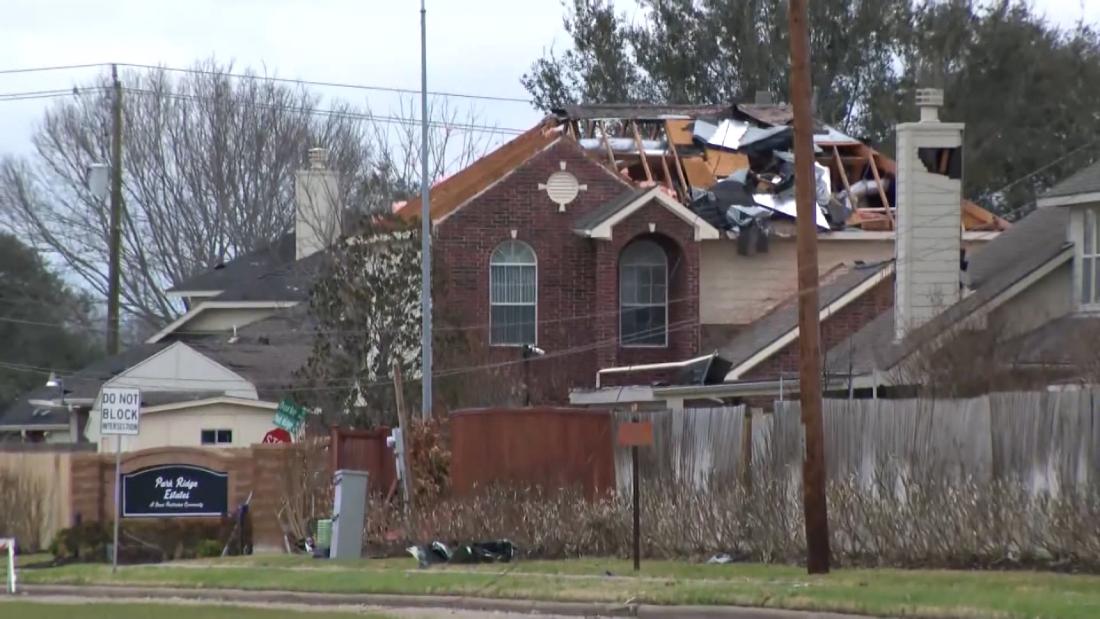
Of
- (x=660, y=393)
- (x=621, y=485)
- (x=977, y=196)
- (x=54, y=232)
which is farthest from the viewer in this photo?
(x=54, y=232)

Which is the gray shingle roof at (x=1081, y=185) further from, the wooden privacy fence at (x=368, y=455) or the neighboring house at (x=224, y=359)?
the neighboring house at (x=224, y=359)

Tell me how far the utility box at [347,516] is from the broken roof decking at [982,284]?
28.0 ft

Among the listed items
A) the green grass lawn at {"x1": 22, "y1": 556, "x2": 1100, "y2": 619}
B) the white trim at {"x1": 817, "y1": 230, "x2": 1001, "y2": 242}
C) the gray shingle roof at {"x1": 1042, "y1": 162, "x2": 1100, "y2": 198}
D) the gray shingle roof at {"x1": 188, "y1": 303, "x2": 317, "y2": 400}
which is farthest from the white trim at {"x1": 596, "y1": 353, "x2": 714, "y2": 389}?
the green grass lawn at {"x1": 22, "y1": 556, "x2": 1100, "y2": 619}

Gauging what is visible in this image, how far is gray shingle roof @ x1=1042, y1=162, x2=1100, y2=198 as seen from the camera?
100 ft

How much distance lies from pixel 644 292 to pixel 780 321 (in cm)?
366

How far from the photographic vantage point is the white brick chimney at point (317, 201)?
47.1m

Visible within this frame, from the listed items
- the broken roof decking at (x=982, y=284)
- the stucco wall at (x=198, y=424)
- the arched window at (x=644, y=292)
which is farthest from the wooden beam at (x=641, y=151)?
the stucco wall at (x=198, y=424)

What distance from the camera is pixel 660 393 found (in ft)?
118

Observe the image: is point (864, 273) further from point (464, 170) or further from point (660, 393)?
point (464, 170)

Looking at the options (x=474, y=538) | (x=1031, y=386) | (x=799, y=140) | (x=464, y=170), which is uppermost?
(x=464, y=170)

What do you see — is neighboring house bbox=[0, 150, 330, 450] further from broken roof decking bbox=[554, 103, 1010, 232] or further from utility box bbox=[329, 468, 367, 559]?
utility box bbox=[329, 468, 367, 559]

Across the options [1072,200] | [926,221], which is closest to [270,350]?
[926,221]

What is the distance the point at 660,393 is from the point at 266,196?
32.7 metres

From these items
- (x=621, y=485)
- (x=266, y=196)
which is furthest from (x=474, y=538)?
(x=266, y=196)
